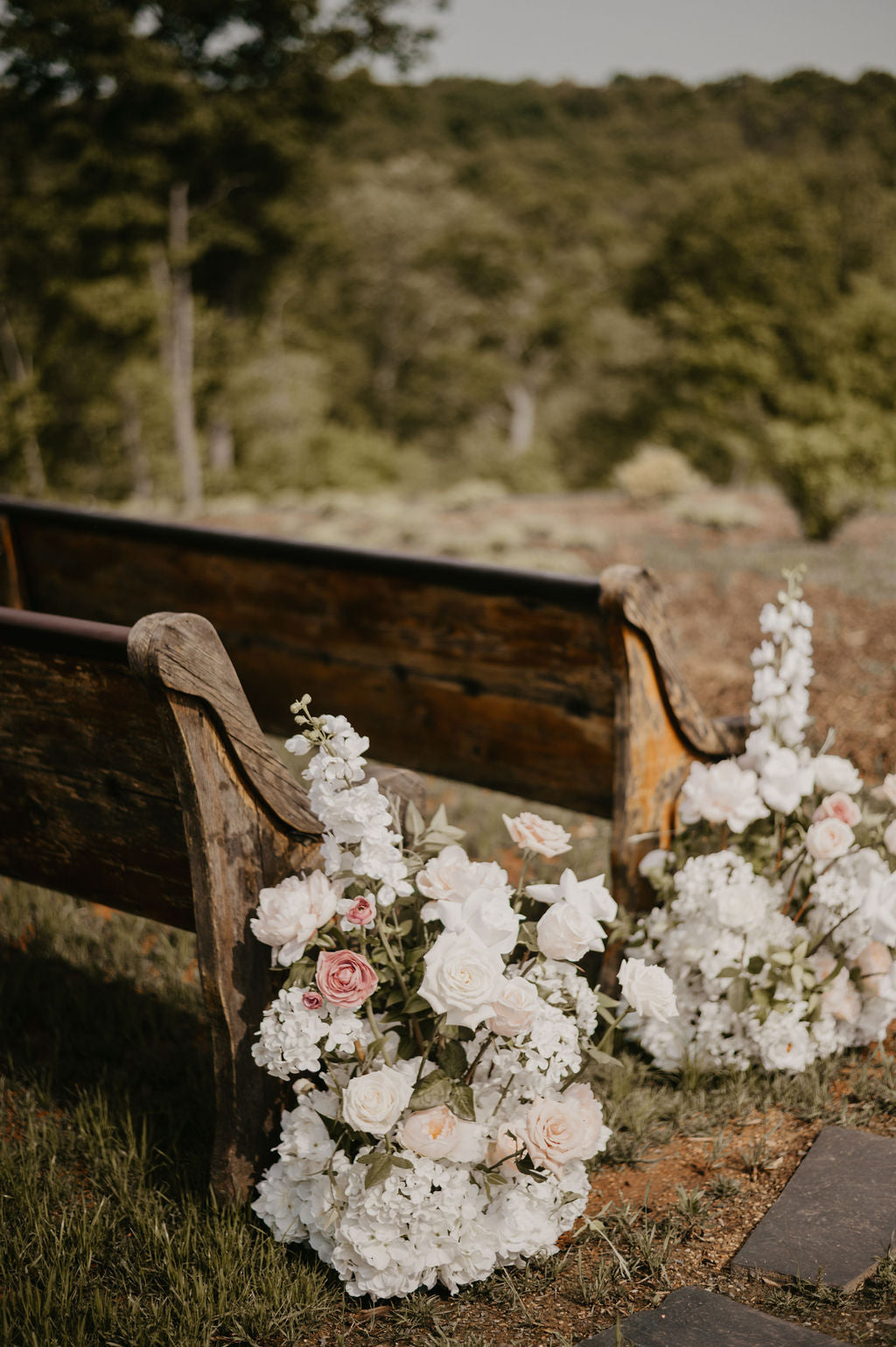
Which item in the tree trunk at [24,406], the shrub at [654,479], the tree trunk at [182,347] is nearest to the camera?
the shrub at [654,479]

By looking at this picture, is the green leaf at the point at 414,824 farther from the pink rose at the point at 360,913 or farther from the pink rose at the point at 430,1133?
the pink rose at the point at 430,1133

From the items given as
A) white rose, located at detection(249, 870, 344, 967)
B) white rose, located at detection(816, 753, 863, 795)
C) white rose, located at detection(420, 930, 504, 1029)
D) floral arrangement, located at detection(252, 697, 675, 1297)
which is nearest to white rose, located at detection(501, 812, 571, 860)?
floral arrangement, located at detection(252, 697, 675, 1297)

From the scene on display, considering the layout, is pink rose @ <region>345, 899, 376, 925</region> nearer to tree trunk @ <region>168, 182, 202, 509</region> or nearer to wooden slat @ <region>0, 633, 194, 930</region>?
wooden slat @ <region>0, 633, 194, 930</region>

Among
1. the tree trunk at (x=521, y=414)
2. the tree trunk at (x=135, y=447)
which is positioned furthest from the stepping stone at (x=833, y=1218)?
the tree trunk at (x=521, y=414)

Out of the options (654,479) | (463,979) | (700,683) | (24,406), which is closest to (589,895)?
(463,979)

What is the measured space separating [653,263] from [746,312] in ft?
14.0

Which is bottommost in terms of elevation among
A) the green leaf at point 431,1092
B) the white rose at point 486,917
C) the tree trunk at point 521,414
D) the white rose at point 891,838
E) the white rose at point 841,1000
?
the white rose at point 841,1000

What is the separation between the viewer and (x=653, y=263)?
103 feet

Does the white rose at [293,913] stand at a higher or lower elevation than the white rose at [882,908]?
higher

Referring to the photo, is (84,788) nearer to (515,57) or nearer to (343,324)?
(343,324)

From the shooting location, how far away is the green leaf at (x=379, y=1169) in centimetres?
157

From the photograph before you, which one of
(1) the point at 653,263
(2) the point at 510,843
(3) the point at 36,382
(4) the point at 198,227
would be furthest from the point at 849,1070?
(1) the point at 653,263

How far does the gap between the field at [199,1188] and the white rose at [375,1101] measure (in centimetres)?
33

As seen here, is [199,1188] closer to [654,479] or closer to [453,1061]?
[453,1061]
